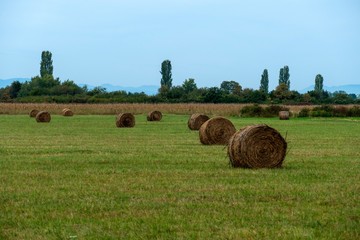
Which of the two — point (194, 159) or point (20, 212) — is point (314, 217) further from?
point (194, 159)

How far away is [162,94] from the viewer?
12550 centimetres

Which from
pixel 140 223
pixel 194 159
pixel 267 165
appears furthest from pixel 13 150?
pixel 140 223

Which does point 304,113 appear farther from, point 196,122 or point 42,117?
point 196,122

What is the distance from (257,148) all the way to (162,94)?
107894 millimetres

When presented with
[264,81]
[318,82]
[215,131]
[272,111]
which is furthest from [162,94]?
[215,131]

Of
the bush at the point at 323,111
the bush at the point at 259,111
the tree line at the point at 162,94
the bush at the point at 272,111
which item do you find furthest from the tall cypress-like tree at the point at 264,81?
the bush at the point at 272,111

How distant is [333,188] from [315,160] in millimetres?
6351

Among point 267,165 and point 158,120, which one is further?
point 158,120

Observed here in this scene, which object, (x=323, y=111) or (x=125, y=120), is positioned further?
(x=323, y=111)

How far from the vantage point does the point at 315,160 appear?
2034 cm

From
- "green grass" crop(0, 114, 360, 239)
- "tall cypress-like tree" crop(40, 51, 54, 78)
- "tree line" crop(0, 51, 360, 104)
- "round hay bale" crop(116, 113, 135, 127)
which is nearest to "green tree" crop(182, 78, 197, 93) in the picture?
"tree line" crop(0, 51, 360, 104)

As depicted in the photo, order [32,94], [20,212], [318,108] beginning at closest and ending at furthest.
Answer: [20,212] → [318,108] → [32,94]

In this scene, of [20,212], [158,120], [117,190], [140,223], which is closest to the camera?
[140,223]

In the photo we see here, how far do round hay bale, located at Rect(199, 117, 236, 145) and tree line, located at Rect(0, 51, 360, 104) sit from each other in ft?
255
